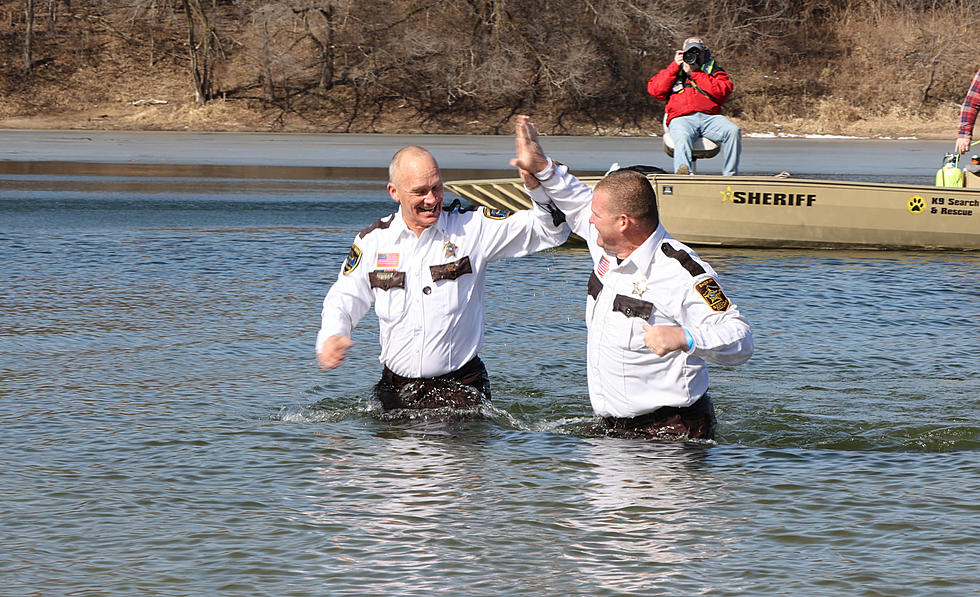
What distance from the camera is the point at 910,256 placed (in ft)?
43.0

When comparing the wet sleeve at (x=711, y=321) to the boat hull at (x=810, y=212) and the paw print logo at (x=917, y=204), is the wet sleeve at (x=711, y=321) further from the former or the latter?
the paw print logo at (x=917, y=204)

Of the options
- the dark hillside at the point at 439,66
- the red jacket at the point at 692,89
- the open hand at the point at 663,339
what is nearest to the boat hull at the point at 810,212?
the red jacket at the point at 692,89

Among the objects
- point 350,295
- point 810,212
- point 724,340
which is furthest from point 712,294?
point 810,212

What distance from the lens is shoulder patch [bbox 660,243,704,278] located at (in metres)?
4.75

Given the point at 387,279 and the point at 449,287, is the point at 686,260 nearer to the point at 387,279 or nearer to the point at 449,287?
the point at 449,287

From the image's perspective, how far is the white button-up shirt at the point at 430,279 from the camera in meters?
5.55

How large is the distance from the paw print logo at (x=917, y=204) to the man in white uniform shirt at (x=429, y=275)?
8.21m

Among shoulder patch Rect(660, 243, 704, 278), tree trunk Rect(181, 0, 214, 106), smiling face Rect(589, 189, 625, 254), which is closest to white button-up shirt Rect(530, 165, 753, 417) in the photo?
shoulder patch Rect(660, 243, 704, 278)

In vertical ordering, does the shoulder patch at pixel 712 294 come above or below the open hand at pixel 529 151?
below

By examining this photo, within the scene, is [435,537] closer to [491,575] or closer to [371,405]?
[491,575]

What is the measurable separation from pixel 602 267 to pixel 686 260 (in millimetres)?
385

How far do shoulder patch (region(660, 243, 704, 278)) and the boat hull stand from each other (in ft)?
26.4

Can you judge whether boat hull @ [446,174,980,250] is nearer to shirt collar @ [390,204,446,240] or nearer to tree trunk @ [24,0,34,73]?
shirt collar @ [390,204,446,240]

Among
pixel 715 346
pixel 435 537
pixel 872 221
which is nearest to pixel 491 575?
pixel 435 537
